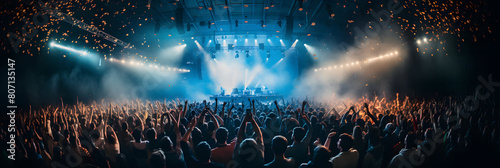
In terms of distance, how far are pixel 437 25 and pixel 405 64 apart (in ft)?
8.90

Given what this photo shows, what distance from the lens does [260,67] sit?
23.9m

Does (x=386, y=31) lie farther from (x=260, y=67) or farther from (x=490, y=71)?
(x=260, y=67)

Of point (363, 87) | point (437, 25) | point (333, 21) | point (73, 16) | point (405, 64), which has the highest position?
point (333, 21)

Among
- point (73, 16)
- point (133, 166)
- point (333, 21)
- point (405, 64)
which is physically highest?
point (333, 21)

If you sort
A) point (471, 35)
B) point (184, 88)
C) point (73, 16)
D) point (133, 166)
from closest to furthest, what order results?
1. point (133, 166)
2. point (471, 35)
3. point (73, 16)
4. point (184, 88)

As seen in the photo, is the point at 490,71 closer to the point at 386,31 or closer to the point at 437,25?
the point at 437,25

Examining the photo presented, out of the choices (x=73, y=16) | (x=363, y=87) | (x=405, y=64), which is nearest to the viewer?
(x=73, y=16)

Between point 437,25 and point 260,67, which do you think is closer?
point 437,25

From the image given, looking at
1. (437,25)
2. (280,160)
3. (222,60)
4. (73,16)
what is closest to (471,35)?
(437,25)

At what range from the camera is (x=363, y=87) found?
14102 millimetres

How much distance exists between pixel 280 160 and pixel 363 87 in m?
14.1

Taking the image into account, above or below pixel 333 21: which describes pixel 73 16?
below

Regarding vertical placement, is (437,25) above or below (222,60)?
below

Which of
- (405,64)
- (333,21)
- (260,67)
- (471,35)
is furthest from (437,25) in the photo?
(260,67)
